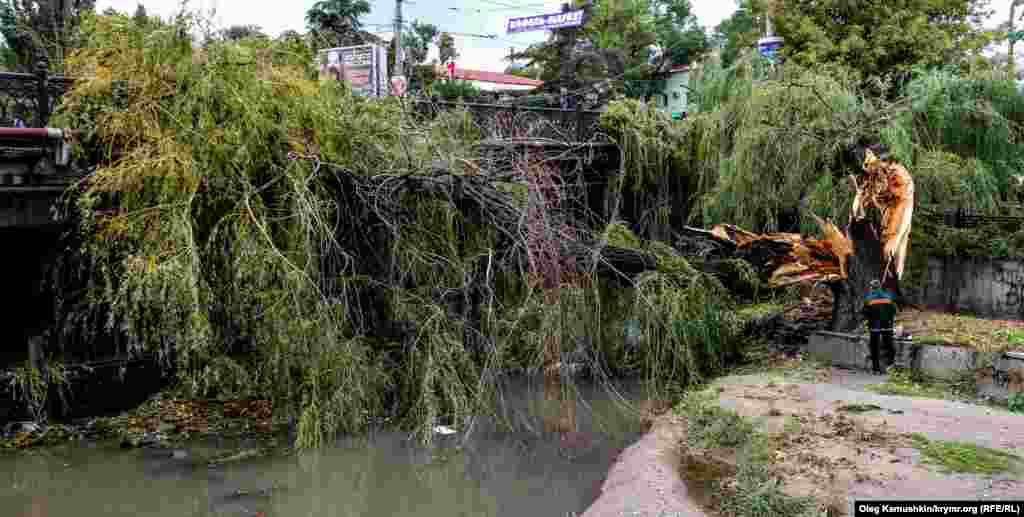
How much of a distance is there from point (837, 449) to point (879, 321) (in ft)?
12.7

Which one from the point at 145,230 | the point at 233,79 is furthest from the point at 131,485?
the point at 233,79

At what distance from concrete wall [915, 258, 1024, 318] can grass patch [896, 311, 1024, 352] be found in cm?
Result: 49

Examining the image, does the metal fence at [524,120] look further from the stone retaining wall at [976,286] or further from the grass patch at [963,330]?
the stone retaining wall at [976,286]

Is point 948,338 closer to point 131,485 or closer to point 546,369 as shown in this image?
point 546,369

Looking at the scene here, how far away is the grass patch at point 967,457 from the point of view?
7.62 m

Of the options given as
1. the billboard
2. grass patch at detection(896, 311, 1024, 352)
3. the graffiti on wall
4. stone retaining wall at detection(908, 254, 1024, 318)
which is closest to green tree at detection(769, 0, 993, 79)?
stone retaining wall at detection(908, 254, 1024, 318)

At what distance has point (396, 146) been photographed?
11289 mm

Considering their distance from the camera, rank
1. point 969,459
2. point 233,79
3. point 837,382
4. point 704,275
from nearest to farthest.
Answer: point 969,459
point 233,79
point 837,382
point 704,275

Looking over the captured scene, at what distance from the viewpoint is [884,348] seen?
12.0 m

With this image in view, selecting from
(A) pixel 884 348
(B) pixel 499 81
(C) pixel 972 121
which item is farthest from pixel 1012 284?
(B) pixel 499 81

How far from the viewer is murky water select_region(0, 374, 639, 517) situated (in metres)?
8.45

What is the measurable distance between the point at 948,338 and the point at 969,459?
14.1 feet

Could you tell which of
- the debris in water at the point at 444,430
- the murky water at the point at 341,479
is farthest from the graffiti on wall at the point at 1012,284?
the debris in water at the point at 444,430

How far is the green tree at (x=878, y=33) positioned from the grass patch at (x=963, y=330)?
35.7 feet
